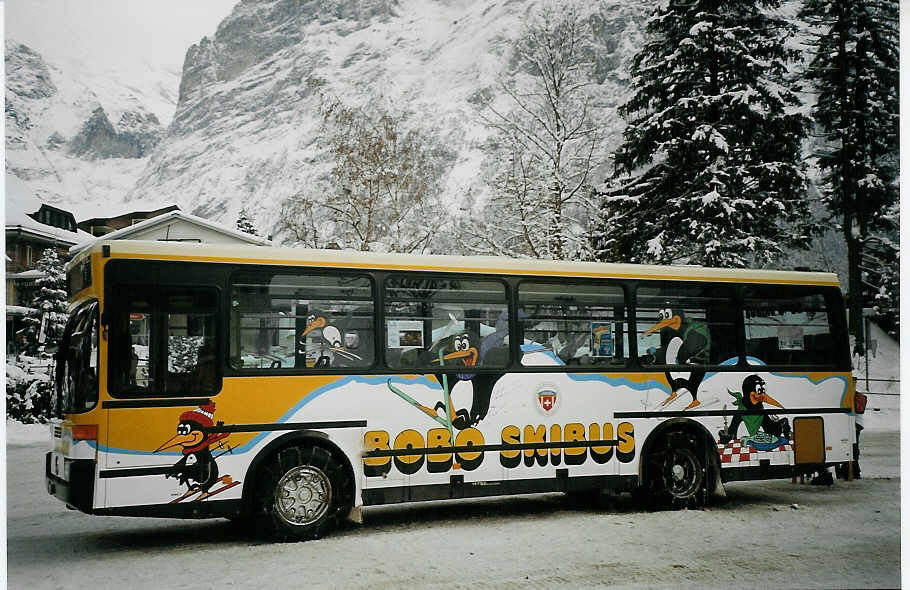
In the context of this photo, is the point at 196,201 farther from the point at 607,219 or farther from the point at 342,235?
the point at 607,219

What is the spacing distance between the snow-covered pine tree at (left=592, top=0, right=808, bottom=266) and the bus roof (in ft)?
23.6

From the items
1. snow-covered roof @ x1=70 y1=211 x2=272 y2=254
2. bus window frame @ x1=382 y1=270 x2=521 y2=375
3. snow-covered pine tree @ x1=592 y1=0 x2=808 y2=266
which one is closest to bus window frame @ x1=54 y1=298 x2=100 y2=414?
bus window frame @ x1=382 y1=270 x2=521 y2=375

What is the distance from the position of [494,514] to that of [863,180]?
9.24 m

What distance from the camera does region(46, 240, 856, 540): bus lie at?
20.5ft

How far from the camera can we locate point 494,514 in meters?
7.97

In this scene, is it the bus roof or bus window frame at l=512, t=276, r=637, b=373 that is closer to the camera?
the bus roof

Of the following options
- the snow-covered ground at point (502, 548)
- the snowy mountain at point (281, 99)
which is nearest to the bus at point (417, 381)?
the snow-covered ground at point (502, 548)

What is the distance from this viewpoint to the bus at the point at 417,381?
246 inches

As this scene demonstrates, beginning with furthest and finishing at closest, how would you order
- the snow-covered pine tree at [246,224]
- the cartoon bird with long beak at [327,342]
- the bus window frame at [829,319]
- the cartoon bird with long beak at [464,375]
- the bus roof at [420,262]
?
the snow-covered pine tree at [246,224]
the bus window frame at [829,319]
the cartoon bird with long beak at [464,375]
the cartoon bird with long beak at [327,342]
the bus roof at [420,262]

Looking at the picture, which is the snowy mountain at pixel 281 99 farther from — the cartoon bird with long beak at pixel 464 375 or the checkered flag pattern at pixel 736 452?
the checkered flag pattern at pixel 736 452

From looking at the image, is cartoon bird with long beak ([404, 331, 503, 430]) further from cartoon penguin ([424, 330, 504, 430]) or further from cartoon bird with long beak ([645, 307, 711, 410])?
cartoon bird with long beak ([645, 307, 711, 410])

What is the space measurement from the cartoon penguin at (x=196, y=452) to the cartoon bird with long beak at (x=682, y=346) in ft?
12.5

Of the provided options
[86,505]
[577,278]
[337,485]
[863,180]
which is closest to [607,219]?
[863,180]

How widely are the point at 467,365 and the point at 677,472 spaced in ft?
7.34
